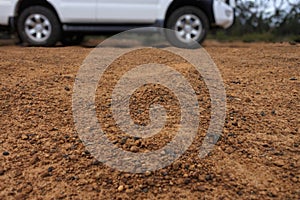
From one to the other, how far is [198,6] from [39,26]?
2.63 m

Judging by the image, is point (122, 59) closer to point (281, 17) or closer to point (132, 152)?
point (132, 152)

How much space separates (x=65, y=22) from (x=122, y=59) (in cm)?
197

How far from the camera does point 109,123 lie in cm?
267


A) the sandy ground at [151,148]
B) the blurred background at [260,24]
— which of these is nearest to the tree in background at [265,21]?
the blurred background at [260,24]

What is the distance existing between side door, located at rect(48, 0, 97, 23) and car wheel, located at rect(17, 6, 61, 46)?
0.14 metres

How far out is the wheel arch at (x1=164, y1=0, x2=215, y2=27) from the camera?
5.63m

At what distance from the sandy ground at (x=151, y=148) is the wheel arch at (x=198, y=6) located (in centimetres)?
248

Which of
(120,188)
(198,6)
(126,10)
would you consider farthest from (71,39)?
(120,188)

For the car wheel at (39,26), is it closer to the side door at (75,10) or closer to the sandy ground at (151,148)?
the side door at (75,10)

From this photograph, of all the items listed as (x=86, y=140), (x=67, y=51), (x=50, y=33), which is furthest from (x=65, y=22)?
(x=86, y=140)

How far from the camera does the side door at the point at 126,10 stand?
5.57 metres

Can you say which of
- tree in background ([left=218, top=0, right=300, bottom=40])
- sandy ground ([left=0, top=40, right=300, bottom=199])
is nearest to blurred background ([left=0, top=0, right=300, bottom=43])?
tree in background ([left=218, top=0, right=300, bottom=40])

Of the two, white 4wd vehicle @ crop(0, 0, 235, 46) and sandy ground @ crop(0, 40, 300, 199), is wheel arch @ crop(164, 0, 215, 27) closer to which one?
white 4wd vehicle @ crop(0, 0, 235, 46)

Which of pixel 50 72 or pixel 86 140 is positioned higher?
pixel 50 72
